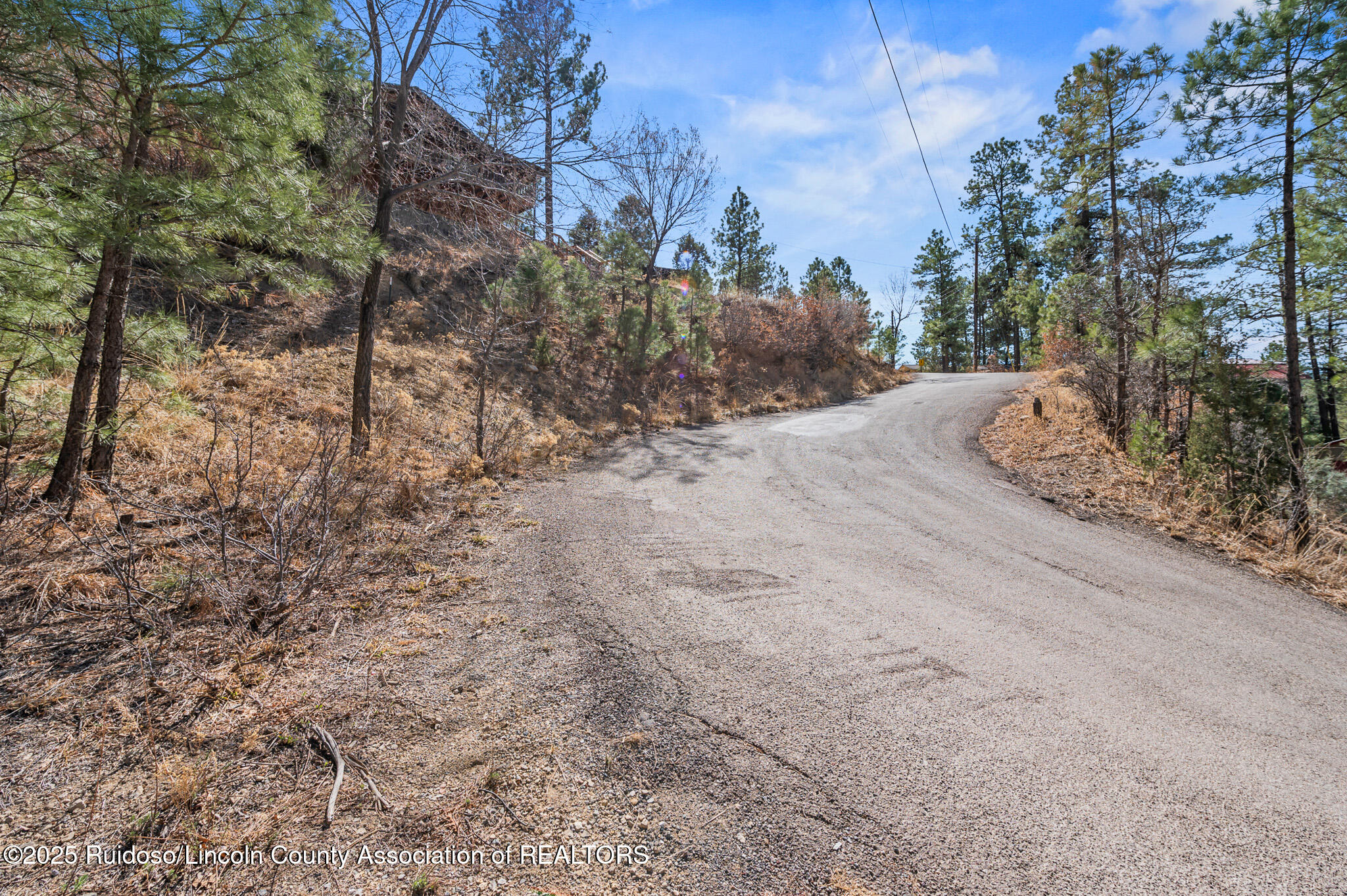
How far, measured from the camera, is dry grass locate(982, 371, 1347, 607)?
17.2 ft

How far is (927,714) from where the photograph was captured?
2.57 metres

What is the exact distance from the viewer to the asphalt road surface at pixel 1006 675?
192 centimetres

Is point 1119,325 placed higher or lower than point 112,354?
higher

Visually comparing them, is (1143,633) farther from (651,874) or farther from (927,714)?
(651,874)

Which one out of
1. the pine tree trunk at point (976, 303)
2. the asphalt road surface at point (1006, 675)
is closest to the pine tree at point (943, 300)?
the pine tree trunk at point (976, 303)

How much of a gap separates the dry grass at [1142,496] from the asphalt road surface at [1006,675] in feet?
1.62

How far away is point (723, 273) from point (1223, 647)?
28.6 m

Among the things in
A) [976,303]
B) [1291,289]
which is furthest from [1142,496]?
[976,303]

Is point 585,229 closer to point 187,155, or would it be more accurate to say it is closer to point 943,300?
point 187,155

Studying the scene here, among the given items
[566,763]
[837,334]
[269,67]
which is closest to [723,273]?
[837,334]

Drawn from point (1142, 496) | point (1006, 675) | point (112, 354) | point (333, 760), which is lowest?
point (333, 760)

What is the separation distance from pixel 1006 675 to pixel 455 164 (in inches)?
296

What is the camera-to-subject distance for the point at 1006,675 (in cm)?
298

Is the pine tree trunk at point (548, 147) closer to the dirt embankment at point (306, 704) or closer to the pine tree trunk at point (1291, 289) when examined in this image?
the dirt embankment at point (306, 704)
